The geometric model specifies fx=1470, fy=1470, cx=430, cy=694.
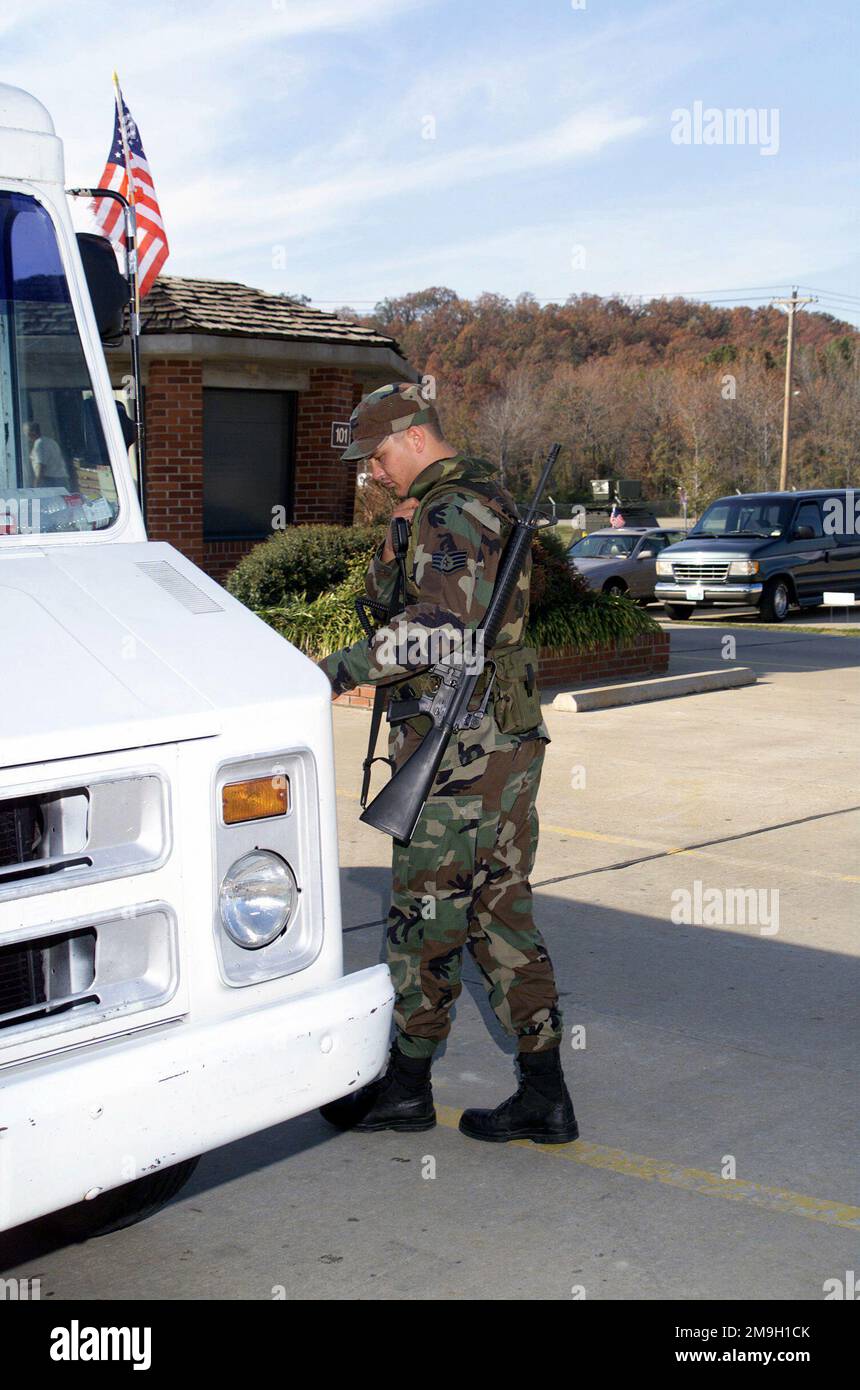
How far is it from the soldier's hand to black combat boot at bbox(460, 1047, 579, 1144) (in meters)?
1.44

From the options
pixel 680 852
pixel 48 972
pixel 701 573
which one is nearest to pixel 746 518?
pixel 701 573

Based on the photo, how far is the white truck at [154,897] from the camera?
8.95 feet

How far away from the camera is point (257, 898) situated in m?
3.11

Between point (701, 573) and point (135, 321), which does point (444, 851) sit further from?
point (701, 573)

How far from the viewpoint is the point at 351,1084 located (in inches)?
124

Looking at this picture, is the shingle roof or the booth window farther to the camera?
the booth window

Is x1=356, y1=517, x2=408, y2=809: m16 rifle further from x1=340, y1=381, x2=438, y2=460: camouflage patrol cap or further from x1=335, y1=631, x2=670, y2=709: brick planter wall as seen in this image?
x1=335, y1=631, x2=670, y2=709: brick planter wall

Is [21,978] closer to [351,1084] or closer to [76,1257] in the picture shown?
[351,1084]

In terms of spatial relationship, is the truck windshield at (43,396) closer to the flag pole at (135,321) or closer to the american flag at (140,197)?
the flag pole at (135,321)

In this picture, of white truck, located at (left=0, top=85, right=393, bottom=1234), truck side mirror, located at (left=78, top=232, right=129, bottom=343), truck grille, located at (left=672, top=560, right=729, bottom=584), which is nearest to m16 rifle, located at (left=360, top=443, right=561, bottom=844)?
white truck, located at (left=0, top=85, right=393, bottom=1234)

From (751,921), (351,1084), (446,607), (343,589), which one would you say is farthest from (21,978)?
(343,589)

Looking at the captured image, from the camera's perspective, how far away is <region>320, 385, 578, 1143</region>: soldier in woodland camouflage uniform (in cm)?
381

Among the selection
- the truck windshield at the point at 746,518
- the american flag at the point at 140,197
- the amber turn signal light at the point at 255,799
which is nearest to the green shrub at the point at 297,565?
the american flag at the point at 140,197
